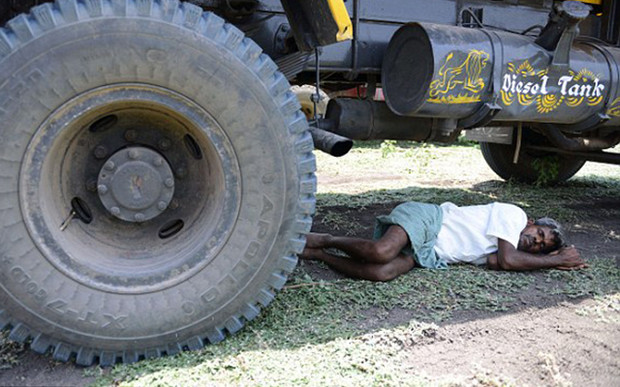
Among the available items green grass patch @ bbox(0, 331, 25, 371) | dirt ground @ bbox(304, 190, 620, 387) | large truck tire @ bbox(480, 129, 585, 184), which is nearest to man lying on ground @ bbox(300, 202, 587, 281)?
dirt ground @ bbox(304, 190, 620, 387)

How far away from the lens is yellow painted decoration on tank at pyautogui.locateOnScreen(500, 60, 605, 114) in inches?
135

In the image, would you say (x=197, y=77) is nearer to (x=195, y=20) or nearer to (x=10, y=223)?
(x=195, y=20)

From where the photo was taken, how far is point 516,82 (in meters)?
3.43

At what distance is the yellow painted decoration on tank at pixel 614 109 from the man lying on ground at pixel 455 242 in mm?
848

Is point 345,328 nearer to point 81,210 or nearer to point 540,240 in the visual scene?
point 81,210

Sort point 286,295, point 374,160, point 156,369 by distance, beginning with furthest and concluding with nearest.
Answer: point 374,160 < point 286,295 < point 156,369

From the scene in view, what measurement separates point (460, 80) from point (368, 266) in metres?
1.22

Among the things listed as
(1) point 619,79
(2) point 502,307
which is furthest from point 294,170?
(1) point 619,79

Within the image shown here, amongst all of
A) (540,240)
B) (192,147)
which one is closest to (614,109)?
(540,240)

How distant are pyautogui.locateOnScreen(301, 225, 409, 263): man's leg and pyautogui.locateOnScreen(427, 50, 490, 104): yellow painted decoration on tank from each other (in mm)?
838

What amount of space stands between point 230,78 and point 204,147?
0.36 meters

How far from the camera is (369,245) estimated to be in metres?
3.34

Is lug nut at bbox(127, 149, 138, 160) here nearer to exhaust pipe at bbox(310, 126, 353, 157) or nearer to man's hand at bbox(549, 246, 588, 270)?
exhaust pipe at bbox(310, 126, 353, 157)

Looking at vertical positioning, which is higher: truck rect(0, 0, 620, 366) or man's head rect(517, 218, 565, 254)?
truck rect(0, 0, 620, 366)
